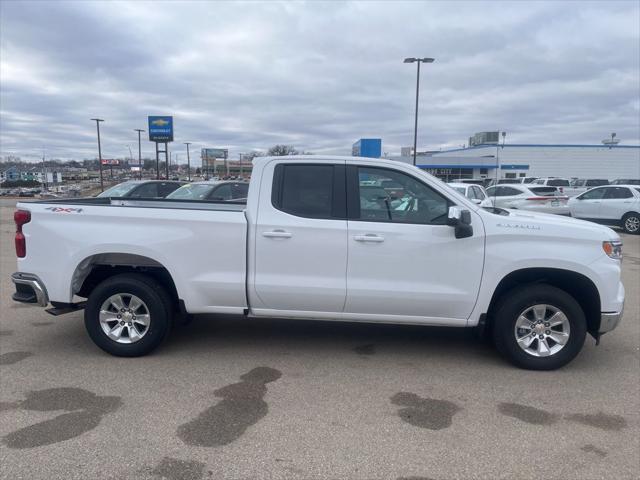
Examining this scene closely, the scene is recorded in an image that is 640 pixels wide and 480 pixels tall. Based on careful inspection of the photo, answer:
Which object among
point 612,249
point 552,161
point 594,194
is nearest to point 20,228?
point 612,249

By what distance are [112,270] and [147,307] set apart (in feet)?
2.07

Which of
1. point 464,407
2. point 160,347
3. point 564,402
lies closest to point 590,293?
point 564,402

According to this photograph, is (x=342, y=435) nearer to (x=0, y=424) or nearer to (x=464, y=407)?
(x=464, y=407)

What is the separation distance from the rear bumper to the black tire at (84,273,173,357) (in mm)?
422

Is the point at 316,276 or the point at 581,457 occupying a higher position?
the point at 316,276

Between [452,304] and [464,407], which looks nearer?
[464,407]

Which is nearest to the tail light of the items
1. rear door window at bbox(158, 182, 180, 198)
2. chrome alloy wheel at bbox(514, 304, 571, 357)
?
chrome alloy wheel at bbox(514, 304, 571, 357)

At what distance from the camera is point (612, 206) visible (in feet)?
54.3

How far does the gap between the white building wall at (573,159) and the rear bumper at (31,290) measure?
60.2m

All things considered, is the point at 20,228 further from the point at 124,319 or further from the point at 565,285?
the point at 565,285

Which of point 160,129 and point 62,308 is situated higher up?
point 160,129

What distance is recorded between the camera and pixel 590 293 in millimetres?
4656

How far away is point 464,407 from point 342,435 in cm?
108

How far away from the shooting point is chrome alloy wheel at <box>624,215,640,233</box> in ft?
52.8
